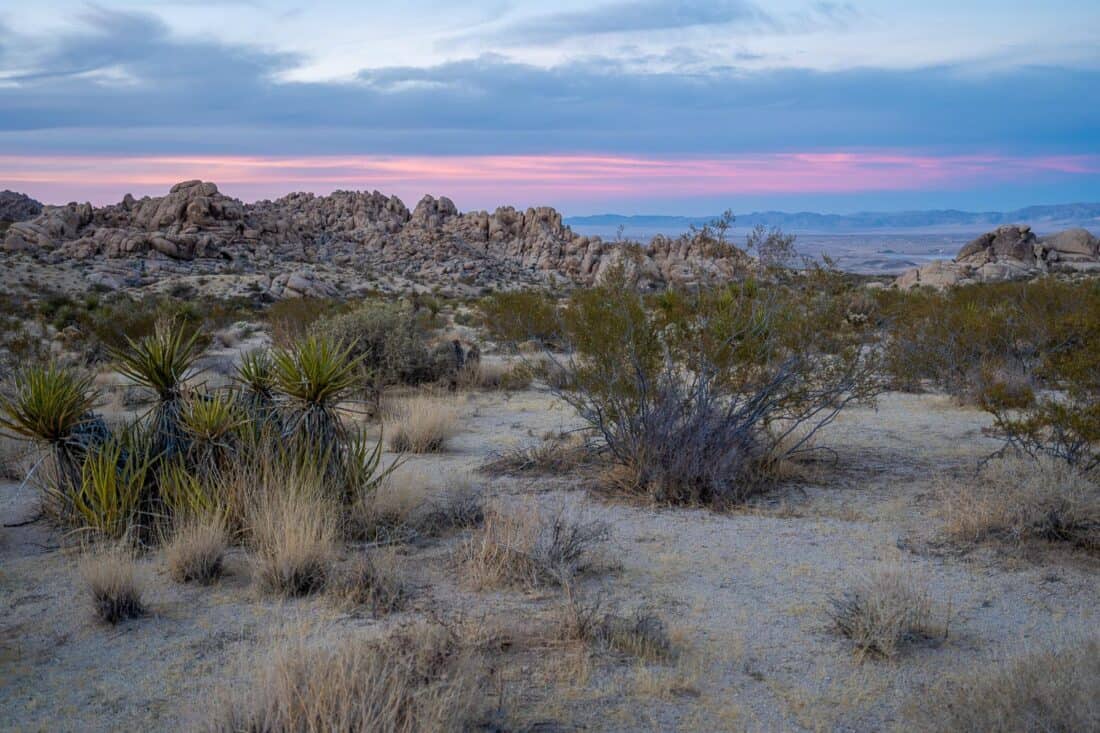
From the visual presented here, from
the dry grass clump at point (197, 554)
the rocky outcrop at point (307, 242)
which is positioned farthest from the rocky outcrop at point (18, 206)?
the dry grass clump at point (197, 554)

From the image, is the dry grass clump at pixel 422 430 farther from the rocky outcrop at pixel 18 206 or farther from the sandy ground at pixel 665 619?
the rocky outcrop at pixel 18 206

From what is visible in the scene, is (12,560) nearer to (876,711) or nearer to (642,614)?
(642,614)

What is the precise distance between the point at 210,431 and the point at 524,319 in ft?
14.7

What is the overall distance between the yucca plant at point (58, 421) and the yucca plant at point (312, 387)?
1681 mm

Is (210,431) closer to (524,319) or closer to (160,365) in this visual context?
(160,365)

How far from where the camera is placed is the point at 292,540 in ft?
22.1

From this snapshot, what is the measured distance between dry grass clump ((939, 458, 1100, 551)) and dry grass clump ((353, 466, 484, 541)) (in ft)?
14.1

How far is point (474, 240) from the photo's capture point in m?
74.7

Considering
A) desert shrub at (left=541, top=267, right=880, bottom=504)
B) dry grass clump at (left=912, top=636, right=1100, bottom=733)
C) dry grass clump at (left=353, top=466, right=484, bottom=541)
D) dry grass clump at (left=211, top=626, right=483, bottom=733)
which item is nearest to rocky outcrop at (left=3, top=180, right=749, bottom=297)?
desert shrub at (left=541, top=267, right=880, bottom=504)

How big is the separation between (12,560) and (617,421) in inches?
224

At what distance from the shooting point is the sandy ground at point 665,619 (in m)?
4.93

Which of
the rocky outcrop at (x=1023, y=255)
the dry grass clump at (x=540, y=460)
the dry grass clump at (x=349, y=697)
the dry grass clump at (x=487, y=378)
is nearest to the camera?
the dry grass clump at (x=349, y=697)

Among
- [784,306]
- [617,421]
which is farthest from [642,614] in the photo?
[784,306]

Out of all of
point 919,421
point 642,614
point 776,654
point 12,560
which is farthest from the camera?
point 919,421
